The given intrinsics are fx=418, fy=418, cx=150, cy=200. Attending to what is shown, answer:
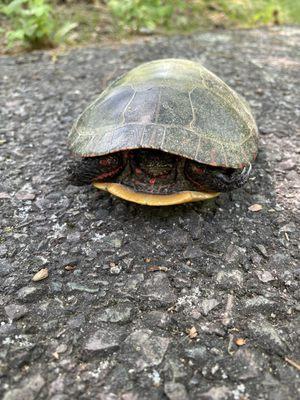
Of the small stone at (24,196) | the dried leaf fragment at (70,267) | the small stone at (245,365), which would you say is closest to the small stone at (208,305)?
the small stone at (245,365)

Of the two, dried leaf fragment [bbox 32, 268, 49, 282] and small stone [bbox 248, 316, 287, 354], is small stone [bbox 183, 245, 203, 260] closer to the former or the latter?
small stone [bbox 248, 316, 287, 354]

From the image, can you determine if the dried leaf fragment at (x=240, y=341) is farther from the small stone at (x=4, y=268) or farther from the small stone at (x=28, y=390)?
the small stone at (x=4, y=268)

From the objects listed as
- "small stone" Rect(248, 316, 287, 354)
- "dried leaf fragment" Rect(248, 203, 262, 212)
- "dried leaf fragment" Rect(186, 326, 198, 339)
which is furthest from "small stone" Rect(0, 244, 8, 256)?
"dried leaf fragment" Rect(248, 203, 262, 212)

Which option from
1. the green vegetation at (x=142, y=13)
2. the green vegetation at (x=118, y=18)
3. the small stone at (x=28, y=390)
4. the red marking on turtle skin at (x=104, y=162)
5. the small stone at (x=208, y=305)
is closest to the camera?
the small stone at (x=28, y=390)

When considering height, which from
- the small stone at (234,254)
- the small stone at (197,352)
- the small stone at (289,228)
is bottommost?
the small stone at (197,352)

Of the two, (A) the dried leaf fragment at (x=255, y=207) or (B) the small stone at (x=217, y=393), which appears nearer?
(B) the small stone at (x=217, y=393)

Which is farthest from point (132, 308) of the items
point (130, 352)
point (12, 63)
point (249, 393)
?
A: point (12, 63)
